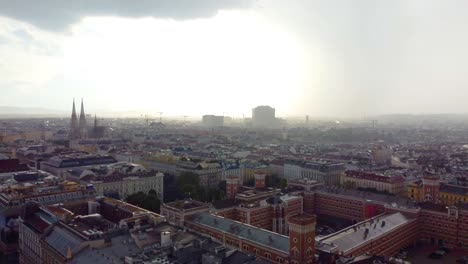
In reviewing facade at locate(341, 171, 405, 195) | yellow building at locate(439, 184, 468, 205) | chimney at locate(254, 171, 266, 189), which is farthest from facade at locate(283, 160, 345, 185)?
chimney at locate(254, 171, 266, 189)

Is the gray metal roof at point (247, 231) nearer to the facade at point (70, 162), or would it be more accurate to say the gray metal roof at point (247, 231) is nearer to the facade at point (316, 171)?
the facade at point (70, 162)

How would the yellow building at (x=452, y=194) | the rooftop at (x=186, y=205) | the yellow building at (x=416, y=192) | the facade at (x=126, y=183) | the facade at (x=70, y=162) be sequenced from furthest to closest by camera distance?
1. the facade at (x=70, y=162)
2. the facade at (x=126, y=183)
3. the yellow building at (x=416, y=192)
4. the yellow building at (x=452, y=194)
5. the rooftop at (x=186, y=205)

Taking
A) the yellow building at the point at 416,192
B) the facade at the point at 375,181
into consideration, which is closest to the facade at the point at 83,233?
the yellow building at the point at 416,192

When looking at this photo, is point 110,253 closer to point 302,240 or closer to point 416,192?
point 302,240

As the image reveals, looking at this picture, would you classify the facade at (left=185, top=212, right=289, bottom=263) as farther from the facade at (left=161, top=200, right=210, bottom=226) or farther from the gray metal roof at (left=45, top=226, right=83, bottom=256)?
the gray metal roof at (left=45, top=226, right=83, bottom=256)

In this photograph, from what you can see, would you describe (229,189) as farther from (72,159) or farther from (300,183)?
(72,159)

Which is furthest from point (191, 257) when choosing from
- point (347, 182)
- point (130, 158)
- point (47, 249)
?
point (130, 158)

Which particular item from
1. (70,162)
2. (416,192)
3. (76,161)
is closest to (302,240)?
(416,192)
